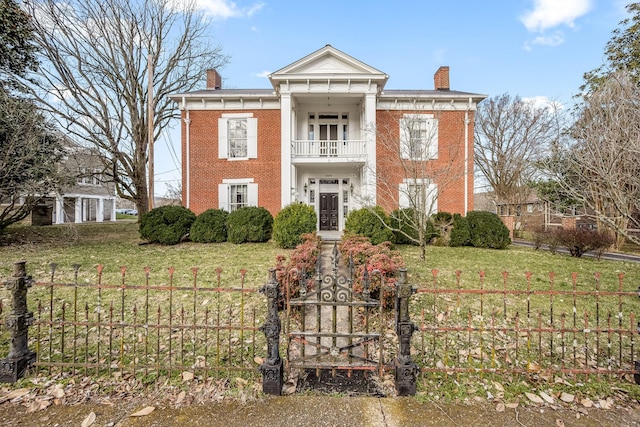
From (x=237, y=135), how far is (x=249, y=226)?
5565mm

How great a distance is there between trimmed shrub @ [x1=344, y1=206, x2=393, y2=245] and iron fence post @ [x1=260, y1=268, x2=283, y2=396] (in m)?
8.34

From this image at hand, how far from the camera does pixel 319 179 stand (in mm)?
15820

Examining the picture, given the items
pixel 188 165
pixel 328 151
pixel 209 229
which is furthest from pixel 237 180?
pixel 328 151

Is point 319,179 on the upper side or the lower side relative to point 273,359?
upper

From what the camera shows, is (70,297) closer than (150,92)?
Yes

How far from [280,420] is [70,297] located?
5.52m

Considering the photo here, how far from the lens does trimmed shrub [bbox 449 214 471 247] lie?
1258 cm

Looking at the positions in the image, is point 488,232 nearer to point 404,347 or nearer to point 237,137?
point 404,347

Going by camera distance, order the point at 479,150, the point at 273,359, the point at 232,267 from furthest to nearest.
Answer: the point at 479,150 < the point at 232,267 < the point at 273,359

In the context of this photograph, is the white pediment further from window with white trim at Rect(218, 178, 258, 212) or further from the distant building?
the distant building

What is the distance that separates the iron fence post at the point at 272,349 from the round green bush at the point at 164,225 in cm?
1095

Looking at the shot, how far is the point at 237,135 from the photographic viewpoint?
1525 centimetres

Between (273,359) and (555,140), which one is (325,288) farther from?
(555,140)

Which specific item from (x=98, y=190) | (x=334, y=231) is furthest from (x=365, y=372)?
(x=98, y=190)
